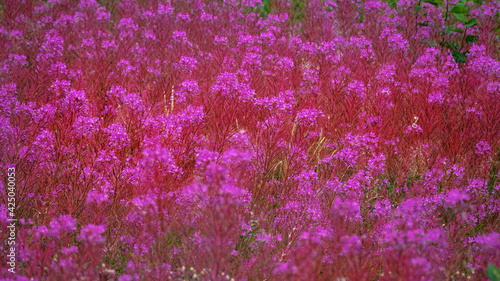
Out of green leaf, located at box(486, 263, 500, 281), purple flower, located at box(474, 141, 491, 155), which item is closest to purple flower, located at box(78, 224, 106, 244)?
green leaf, located at box(486, 263, 500, 281)

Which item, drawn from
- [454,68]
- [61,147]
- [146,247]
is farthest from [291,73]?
[146,247]

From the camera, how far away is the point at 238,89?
3.54 meters

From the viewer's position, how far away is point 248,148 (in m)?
3.18

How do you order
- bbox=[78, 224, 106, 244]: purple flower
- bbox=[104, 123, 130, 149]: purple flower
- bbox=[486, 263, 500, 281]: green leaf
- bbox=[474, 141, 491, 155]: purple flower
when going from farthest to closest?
bbox=[474, 141, 491, 155]: purple flower
bbox=[104, 123, 130, 149]: purple flower
bbox=[78, 224, 106, 244]: purple flower
bbox=[486, 263, 500, 281]: green leaf

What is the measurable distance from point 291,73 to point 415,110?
1.34 metres

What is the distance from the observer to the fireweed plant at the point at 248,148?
206 centimetres

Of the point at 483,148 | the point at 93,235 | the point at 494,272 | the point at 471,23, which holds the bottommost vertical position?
the point at 93,235

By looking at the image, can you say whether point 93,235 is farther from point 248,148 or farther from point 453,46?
point 453,46

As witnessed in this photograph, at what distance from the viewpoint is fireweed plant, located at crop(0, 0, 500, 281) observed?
2.06 m

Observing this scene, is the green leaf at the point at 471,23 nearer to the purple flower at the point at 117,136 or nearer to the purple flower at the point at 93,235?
the purple flower at the point at 117,136

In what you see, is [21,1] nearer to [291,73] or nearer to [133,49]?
[133,49]

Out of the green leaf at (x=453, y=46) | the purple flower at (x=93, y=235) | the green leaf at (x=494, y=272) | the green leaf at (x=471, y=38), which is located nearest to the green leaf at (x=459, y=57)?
the green leaf at (x=453, y=46)

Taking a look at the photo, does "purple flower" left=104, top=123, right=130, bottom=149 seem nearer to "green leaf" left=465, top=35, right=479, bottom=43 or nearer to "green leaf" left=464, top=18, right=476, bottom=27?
"green leaf" left=464, top=18, right=476, bottom=27

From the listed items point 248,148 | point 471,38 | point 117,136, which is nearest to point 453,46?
point 471,38
